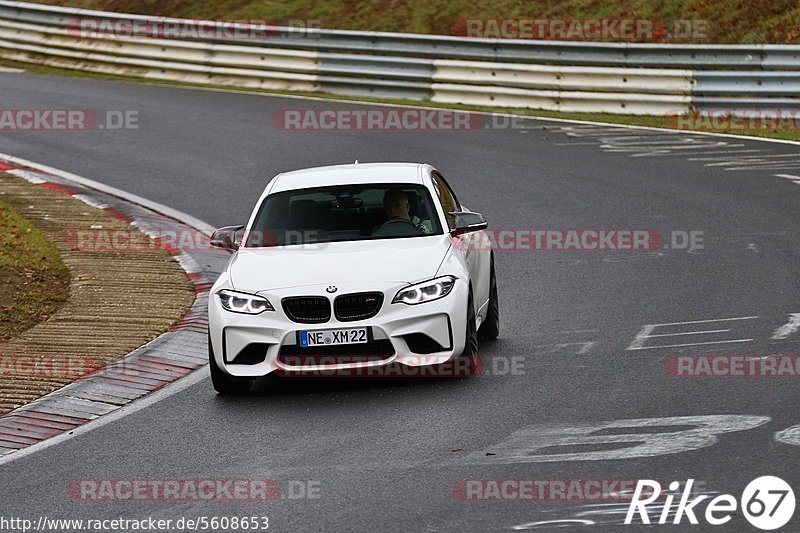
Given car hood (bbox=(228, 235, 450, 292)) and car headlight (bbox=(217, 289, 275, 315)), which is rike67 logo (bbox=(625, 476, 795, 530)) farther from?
car headlight (bbox=(217, 289, 275, 315))

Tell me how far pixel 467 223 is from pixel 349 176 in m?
1.10

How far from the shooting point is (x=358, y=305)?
9469 mm

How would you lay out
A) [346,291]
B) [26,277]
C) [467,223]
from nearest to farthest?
1. [346,291]
2. [467,223]
3. [26,277]

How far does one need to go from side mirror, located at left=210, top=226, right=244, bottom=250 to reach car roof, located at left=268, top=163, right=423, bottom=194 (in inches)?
19.1

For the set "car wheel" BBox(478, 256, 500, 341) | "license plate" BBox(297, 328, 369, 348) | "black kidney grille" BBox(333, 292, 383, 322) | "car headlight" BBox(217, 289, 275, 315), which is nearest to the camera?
"license plate" BBox(297, 328, 369, 348)

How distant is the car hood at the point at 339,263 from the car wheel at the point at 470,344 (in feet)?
1.27

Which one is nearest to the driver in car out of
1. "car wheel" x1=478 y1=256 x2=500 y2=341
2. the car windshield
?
the car windshield

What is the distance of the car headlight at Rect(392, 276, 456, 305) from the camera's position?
948 cm

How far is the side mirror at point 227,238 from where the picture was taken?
1054cm

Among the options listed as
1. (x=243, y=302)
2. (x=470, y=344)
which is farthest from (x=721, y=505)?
(x=243, y=302)

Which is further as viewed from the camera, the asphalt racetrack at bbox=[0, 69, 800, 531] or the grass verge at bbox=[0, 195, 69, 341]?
the grass verge at bbox=[0, 195, 69, 341]

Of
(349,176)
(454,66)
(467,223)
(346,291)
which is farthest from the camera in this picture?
(454,66)

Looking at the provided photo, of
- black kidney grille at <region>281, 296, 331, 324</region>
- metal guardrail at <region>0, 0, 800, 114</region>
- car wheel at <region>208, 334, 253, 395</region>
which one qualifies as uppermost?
metal guardrail at <region>0, 0, 800, 114</region>

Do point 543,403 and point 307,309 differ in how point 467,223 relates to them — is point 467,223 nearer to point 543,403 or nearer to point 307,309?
point 307,309
